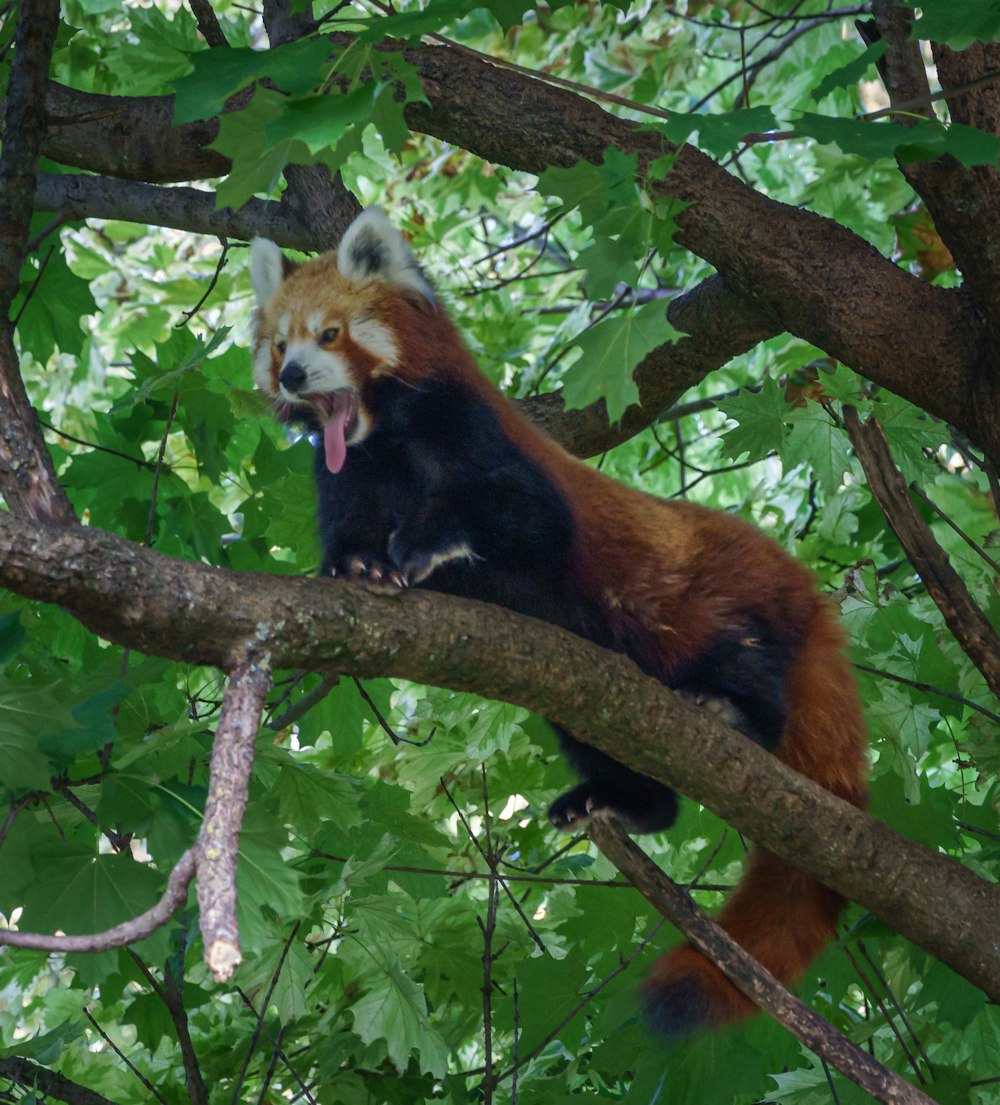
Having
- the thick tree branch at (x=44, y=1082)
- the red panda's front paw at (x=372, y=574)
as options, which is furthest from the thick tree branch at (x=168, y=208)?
the thick tree branch at (x=44, y=1082)

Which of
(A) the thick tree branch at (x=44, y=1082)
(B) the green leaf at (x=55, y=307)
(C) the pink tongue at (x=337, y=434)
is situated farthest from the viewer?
(B) the green leaf at (x=55, y=307)

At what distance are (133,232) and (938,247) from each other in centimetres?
482

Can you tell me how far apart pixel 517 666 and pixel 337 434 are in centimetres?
81

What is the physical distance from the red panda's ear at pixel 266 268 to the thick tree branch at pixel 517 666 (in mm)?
1209

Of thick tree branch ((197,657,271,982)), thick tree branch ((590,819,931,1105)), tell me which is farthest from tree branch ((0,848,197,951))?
thick tree branch ((590,819,931,1105))

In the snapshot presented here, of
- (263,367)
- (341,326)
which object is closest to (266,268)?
(263,367)

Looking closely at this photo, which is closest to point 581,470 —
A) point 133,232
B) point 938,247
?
point 938,247

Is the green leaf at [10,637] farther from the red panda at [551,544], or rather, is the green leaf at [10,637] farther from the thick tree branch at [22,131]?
the red panda at [551,544]

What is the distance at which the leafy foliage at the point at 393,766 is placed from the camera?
1996 mm

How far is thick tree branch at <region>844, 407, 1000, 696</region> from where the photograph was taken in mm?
2588

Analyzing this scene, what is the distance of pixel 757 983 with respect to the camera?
2242mm

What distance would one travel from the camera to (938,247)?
169 inches

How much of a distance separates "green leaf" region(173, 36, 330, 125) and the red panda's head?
867 millimetres

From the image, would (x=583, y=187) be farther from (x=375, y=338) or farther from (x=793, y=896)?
(x=793, y=896)
